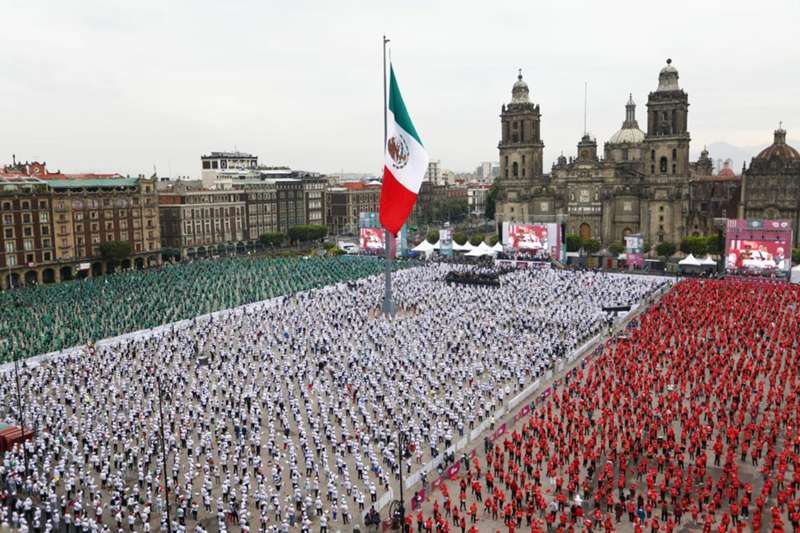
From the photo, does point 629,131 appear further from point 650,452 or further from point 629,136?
point 650,452

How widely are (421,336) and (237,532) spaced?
22.2 meters

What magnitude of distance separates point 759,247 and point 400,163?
3313 cm

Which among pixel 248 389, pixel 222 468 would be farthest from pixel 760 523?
pixel 248 389

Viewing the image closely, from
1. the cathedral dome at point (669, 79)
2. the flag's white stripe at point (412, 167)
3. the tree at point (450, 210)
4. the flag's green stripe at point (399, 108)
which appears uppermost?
the cathedral dome at point (669, 79)

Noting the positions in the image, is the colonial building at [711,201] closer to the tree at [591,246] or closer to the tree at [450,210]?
the tree at [591,246]

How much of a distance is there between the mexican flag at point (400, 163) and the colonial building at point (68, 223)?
42.5 meters

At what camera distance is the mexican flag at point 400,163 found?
4344 cm

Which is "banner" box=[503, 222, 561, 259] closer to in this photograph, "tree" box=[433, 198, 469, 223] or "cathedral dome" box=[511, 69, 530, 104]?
"cathedral dome" box=[511, 69, 530, 104]

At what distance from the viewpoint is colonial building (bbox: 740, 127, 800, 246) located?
258ft

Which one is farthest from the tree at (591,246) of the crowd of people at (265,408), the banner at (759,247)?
the crowd of people at (265,408)

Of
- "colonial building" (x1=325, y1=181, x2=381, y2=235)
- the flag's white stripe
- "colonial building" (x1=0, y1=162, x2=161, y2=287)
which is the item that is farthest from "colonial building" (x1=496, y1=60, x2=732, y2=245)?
"colonial building" (x1=0, y1=162, x2=161, y2=287)

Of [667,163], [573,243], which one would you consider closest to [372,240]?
[573,243]

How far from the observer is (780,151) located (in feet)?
267

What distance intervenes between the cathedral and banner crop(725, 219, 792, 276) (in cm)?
2268
